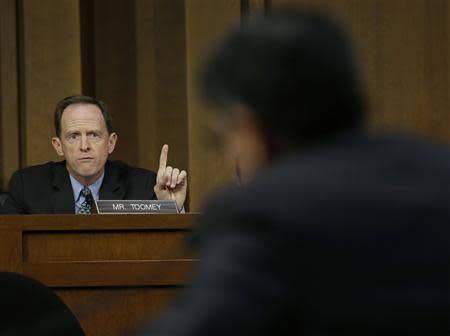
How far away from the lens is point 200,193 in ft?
20.1

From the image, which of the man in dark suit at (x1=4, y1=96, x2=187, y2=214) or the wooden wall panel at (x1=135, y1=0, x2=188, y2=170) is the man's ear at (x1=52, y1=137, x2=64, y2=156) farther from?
the wooden wall panel at (x1=135, y1=0, x2=188, y2=170)

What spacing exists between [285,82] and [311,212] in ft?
0.49

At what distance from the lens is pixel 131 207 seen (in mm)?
4258

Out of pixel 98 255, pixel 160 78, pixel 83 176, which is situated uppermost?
pixel 160 78

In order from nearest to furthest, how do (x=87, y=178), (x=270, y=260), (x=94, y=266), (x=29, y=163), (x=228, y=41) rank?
(x=270, y=260) → (x=228, y=41) → (x=94, y=266) → (x=87, y=178) → (x=29, y=163)

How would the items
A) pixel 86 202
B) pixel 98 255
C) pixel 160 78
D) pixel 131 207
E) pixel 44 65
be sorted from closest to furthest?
pixel 98 255
pixel 131 207
pixel 86 202
pixel 44 65
pixel 160 78

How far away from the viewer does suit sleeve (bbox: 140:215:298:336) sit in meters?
1.19

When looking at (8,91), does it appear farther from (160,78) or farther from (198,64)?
(198,64)

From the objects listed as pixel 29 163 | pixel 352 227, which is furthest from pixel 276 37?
pixel 29 163

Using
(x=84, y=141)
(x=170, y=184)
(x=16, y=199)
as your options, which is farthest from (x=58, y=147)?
(x=170, y=184)

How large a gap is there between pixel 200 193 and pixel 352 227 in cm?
490

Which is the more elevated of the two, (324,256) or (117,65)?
(117,65)

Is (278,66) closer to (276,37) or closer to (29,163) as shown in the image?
(276,37)

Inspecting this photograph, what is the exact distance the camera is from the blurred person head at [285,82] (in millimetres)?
1281
